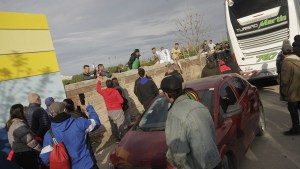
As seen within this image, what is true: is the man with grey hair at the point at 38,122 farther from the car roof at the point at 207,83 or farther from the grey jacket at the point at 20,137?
the car roof at the point at 207,83

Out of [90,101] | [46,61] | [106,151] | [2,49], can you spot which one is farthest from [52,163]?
[90,101]

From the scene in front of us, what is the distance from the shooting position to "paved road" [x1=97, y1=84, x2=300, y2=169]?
5.41 metres

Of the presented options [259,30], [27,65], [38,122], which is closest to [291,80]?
[38,122]

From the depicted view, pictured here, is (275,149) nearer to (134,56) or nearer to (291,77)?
(291,77)

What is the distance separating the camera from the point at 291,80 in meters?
6.34

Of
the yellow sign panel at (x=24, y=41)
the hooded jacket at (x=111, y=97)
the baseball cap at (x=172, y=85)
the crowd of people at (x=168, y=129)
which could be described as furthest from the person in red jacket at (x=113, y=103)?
the baseball cap at (x=172, y=85)

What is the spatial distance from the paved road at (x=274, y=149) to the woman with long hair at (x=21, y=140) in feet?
6.63

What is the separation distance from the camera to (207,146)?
2986 mm

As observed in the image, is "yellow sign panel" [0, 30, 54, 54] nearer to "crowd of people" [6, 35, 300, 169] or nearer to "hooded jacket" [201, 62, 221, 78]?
"crowd of people" [6, 35, 300, 169]

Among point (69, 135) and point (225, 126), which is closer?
point (69, 135)

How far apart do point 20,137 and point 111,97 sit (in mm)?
3290

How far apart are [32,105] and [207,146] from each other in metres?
4.49

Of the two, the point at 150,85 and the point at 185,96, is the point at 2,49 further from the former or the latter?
the point at 185,96

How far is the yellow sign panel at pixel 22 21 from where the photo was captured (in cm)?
862
